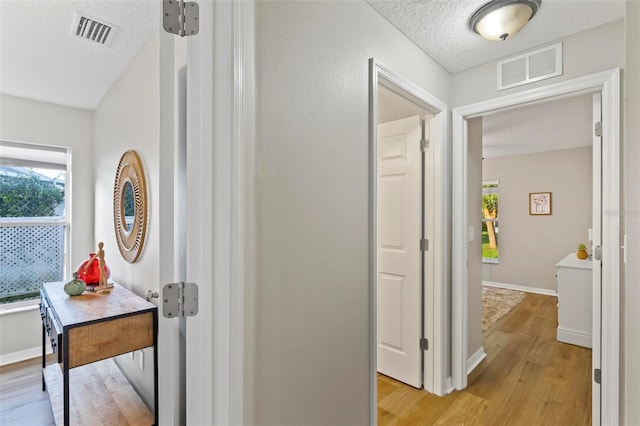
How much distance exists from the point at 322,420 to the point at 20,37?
2.90 m

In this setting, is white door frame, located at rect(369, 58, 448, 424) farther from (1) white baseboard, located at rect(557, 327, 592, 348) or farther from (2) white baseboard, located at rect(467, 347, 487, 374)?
(1) white baseboard, located at rect(557, 327, 592, 348)

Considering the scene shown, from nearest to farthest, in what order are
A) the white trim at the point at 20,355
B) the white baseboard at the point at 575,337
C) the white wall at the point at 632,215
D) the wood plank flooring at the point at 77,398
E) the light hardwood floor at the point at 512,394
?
the white wall at the point at 632,215, the wood plank flooring at the point at 77,398, the light hardwood floor at the point at 512,394, the white trim at the point at 20,355, the white baseboard at the point at 575,337

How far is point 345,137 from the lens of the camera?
1436 millimetres

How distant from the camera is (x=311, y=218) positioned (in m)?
1.28

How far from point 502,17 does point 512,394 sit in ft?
8.10

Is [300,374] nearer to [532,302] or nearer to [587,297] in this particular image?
[587,297]

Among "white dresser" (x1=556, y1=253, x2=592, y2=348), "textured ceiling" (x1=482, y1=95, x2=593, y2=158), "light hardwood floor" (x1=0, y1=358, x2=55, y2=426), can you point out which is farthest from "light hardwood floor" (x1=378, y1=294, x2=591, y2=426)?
"light hardwood floor" (x1=0, y1=358, x2=55, y2=426)

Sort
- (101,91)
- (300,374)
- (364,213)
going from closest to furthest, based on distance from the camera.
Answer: (300,374)
(364,213)
(101,91)

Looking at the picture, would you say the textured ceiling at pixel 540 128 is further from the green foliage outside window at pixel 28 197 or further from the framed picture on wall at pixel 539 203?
the green foliage outside window at pixel 28 197

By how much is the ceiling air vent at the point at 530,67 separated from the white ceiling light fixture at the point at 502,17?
0.42m

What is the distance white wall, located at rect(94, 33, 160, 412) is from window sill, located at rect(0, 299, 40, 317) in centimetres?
92

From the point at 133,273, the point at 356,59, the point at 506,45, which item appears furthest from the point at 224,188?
the point at 506,45

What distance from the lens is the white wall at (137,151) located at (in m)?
1.92

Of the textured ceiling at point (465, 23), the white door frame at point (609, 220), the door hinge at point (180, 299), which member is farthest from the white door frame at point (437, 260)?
the door hinge at point (180, 299)
